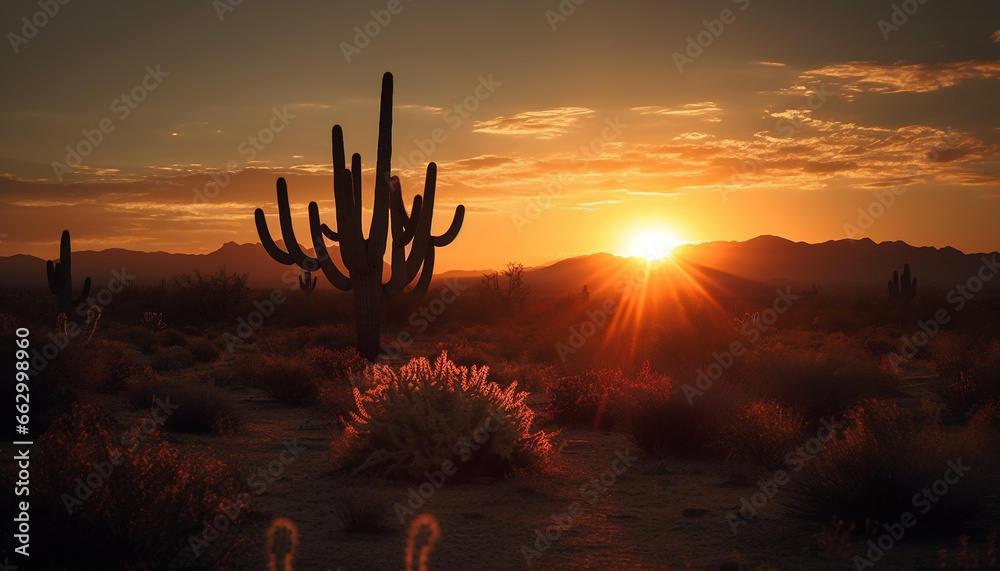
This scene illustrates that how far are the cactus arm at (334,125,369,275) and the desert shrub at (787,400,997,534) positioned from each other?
10974 millimetres

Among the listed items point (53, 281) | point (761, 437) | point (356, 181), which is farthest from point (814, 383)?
point (53, 281)

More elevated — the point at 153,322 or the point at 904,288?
the point at 904,288

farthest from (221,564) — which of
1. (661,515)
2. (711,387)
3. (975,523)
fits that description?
(711,387)

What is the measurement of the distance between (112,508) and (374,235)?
11261 millimetres

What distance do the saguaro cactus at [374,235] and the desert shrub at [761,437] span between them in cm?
869

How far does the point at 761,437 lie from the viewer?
10.0 meters

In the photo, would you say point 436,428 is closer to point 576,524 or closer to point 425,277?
point 576,524

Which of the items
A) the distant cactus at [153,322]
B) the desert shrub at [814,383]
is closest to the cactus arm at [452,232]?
the desert shrub at [814,383]

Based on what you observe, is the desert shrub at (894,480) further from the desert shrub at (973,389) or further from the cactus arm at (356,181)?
the cactus arm at (356,181)

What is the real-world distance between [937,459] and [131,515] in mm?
7037

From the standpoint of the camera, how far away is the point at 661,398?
11.3 meters

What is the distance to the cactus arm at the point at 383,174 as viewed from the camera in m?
16.2

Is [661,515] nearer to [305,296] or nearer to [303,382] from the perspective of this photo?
[303,382]

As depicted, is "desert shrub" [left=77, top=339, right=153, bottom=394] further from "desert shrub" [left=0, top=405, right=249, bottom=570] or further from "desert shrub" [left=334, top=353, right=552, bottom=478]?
"desert shrub" [left=0, top=405, right=249, bottom=570]
